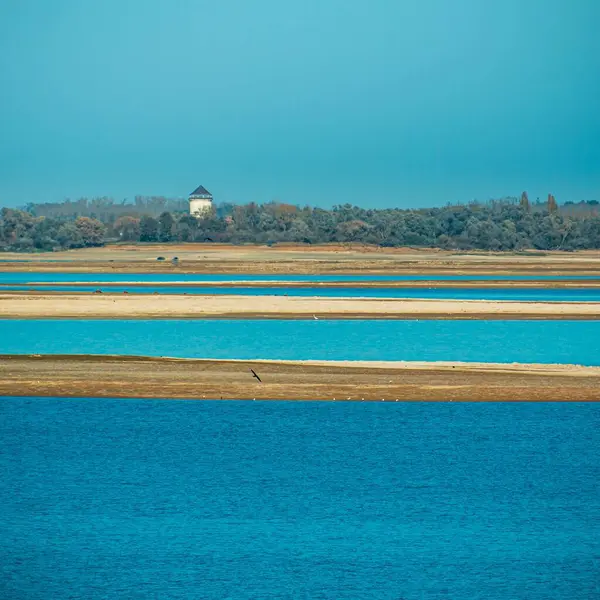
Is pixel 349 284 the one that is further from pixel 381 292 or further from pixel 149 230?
pixel 149 230

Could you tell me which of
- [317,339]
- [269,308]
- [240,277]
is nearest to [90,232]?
[240,277]

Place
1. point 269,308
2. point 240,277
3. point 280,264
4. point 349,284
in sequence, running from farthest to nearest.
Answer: point 280,264, point 240,277, point 349,284, point 269,308

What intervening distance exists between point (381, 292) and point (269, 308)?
11.4 m

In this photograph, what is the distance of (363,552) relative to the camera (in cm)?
1289

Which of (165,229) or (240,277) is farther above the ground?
(165,229)

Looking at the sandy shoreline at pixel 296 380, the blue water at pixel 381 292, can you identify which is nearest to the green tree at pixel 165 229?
the blue water at pixel 381 292

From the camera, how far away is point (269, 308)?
4081 centimetres

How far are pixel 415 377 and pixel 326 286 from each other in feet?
106

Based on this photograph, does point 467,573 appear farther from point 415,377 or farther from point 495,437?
point 415,377

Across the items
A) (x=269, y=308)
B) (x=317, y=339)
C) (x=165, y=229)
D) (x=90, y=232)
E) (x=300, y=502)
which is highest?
(x=165, y=229)

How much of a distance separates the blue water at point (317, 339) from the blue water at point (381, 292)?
33.1 ft

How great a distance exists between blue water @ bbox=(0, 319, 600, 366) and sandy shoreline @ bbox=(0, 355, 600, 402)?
187 cm

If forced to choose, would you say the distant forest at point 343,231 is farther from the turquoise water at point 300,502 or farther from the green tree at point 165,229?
the turquoise water at point 300,502

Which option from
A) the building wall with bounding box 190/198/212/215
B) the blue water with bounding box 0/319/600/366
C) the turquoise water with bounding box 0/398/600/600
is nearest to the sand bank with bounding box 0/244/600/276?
the blue water with bounding box 0/319/600/366
